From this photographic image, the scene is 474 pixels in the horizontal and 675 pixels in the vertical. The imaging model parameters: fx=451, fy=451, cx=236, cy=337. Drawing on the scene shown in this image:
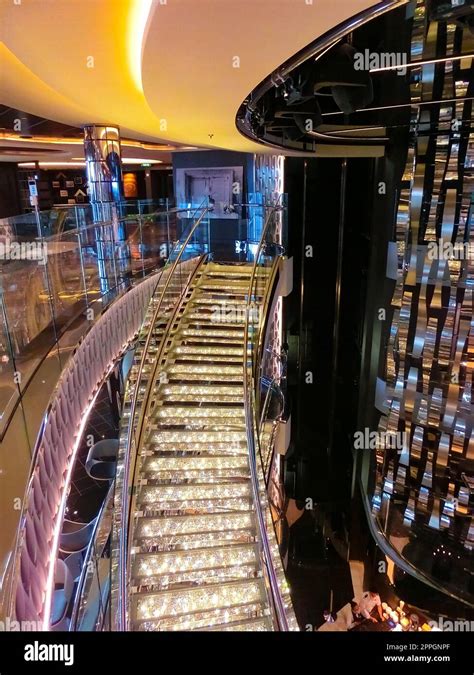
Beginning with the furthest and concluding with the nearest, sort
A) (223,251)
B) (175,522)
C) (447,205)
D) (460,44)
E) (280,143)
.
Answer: (223,251) → (280,143) → (447,205) → (175,522) → (460,44)

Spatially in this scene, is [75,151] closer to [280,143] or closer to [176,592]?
[280,143]

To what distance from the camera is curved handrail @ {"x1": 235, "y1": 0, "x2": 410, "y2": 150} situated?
7.17 feet

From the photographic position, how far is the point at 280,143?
7.98m

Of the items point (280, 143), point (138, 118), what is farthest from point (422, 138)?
point (138, 118)

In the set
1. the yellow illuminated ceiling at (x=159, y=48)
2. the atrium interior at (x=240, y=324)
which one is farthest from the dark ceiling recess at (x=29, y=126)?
the yellow illuminated ceiling at (x=159, y=48)

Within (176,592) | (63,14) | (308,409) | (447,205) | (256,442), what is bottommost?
(308,409)

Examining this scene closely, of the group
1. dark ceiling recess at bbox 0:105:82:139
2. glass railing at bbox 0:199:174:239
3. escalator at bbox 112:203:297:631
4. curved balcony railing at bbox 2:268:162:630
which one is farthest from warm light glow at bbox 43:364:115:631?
dark ceiling recess at bbox 0:105:82:139

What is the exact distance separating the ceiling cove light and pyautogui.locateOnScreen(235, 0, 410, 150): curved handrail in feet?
2.95

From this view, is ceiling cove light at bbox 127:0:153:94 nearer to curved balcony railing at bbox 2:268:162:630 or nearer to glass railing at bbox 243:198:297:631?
curved balcony railing at bbox 2:268:162:630

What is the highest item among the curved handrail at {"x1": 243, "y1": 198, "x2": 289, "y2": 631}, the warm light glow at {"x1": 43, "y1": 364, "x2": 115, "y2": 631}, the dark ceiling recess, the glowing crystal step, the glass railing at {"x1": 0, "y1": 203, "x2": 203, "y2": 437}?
the dark ceiling recess

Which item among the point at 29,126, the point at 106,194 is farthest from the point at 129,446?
the point at 29,126

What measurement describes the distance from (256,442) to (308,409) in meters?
5.94

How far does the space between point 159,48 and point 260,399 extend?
544 cm
